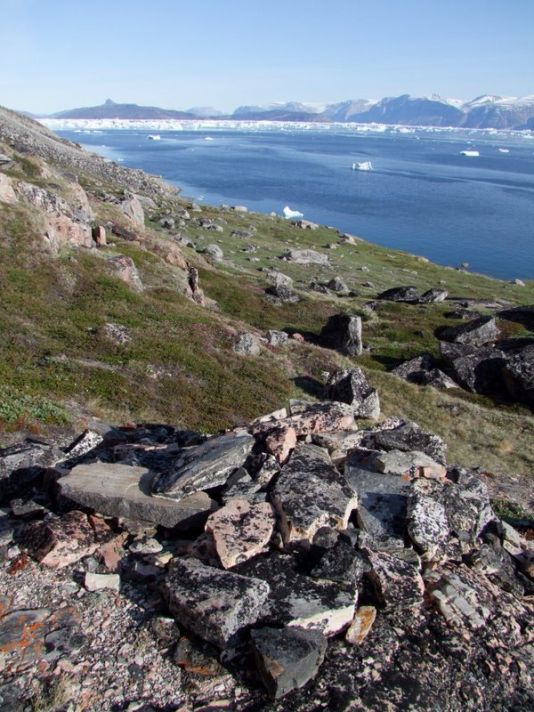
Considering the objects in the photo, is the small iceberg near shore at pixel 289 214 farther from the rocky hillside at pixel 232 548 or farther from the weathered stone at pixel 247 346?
the rocky hillside at pixel 232 548

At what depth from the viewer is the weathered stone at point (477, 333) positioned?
52125mm

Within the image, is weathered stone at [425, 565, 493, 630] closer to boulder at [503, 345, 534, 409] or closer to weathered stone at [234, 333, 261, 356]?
weathered stone at [234, 333, 261, 356]

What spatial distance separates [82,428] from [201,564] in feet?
38.0

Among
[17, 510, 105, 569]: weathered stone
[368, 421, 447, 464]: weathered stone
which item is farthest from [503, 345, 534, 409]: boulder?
[17, 510, 105, 569]: weathered stone

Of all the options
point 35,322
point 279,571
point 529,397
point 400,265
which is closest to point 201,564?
point 279,571

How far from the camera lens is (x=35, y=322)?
100ft

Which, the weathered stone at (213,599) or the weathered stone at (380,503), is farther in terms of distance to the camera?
the weathered stone at (380,503)

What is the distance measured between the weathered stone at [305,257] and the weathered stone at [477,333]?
134 feet

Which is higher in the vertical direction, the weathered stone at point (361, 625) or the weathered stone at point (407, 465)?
the weathered stone at point (361, 625)

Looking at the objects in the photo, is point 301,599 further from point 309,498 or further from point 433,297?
point 433,297

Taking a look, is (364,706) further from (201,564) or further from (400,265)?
(400,265)

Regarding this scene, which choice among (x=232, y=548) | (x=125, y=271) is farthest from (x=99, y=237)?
(x=232, y=548)

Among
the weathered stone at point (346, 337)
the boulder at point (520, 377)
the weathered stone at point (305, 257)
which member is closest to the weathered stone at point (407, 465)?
the boulder at point (520, 377)

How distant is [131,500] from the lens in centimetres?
1161
